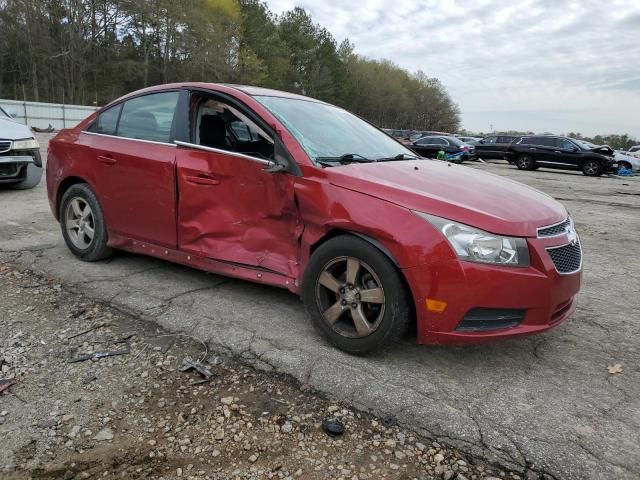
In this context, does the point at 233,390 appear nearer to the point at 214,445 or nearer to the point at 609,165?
the point at 214,445

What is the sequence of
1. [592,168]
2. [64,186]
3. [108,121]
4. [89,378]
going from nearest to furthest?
[89,378] → [108,121] → [64,186] → [592,168]

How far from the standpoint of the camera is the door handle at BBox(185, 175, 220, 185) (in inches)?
146

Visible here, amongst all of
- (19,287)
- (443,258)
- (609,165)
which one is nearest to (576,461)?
(443,258)

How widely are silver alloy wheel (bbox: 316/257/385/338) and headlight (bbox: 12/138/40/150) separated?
7154 mm

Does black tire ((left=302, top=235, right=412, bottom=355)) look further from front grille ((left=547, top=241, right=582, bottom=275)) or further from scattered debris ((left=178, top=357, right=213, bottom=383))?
front grille ((left=547, top=241, right=582, bottom=275))

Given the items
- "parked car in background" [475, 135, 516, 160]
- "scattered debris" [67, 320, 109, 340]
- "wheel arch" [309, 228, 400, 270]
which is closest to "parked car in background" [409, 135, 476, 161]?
"parked car in background" [475, 135, 516, 160]

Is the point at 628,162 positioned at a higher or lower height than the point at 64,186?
higher

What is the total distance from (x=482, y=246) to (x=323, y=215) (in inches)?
38.0

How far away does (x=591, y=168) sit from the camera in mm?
21766

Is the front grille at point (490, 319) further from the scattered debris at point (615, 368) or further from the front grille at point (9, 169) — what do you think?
the front grille at point (9, 169)

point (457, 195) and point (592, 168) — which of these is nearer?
point (457, 195)

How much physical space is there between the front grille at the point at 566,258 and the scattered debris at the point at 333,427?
1504 millimetres

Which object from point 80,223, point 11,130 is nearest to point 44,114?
point 11,130

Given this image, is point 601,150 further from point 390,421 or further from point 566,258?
point 390,421
